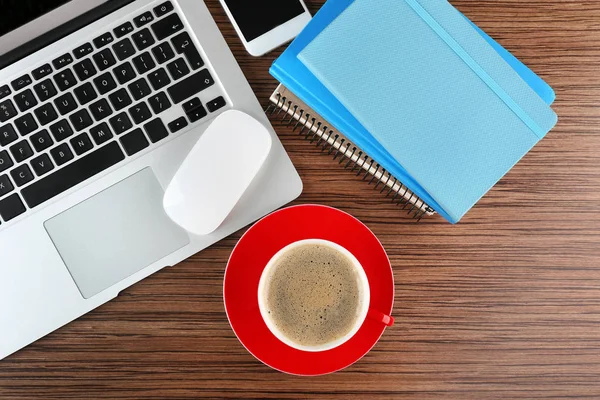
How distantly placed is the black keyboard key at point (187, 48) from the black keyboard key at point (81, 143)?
0.13 meters

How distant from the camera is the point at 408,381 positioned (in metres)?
0.66

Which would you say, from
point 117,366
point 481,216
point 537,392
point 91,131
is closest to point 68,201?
point 91,131

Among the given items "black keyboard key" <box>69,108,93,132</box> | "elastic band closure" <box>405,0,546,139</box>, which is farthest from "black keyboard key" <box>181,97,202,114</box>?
"elastic band closure" <box>405,0,546,139</box>

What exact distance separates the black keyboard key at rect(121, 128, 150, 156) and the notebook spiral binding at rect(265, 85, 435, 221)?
139 mm

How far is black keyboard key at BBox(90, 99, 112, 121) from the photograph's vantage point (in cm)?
59

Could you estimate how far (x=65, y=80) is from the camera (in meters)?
0.59

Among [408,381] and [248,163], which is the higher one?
[248,163]

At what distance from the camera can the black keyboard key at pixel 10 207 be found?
588 mm

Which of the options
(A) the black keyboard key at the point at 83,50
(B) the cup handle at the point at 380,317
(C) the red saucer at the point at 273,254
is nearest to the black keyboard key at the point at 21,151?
(A) the black keyboard key at the point at 83,50

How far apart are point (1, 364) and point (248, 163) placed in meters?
0.37

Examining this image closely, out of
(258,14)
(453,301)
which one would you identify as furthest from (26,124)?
(453,301)

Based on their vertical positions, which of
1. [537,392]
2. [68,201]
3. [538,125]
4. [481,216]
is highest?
[68,201]

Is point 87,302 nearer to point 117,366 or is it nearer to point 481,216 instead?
point 117,366

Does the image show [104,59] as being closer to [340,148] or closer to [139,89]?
[139,89]
